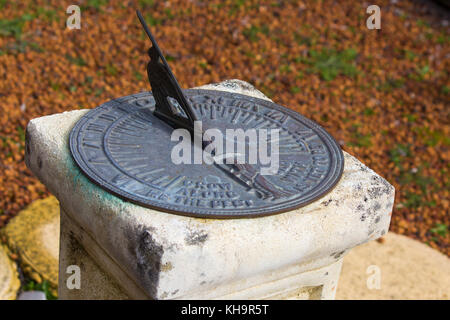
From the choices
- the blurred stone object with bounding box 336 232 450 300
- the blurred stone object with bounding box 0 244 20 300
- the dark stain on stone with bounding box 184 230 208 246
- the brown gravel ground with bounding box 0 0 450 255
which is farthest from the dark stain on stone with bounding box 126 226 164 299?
the brown gravel ground with bounding box 0 0 450 255

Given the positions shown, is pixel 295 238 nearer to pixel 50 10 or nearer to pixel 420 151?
pixel 420 151

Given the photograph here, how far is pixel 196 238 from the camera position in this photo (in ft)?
7.62

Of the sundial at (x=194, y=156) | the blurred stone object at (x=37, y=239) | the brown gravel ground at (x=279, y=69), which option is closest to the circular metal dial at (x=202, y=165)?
the sundial at (x=194, y=156)

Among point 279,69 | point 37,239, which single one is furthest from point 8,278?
point 279,69

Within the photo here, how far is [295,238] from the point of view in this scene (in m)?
2.46

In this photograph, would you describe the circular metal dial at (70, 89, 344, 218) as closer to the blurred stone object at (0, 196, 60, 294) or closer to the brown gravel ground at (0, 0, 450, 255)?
the blurred stone object at (0, 196, 60, 294)

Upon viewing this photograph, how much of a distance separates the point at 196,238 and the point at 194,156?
20.0 inches

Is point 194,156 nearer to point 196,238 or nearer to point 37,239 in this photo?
point 196,238

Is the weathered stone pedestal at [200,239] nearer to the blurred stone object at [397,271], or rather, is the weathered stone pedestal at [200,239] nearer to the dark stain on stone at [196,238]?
the dark stain on stone at [196,238]

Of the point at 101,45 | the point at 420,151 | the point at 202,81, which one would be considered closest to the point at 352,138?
the point at 420,151

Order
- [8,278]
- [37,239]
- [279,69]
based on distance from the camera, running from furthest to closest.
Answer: [279,69]
[37,239]
[8,278]

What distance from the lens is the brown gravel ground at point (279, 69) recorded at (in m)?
4.95

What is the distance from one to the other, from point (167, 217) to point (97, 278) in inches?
29.8

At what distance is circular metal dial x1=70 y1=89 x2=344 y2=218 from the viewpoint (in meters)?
2.48
